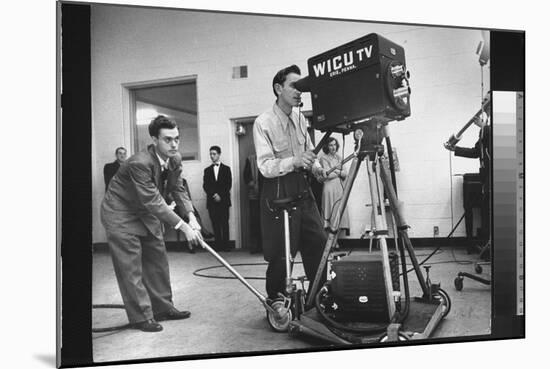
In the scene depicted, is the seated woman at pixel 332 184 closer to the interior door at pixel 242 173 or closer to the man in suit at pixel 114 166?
the interior door at pixel 242 173

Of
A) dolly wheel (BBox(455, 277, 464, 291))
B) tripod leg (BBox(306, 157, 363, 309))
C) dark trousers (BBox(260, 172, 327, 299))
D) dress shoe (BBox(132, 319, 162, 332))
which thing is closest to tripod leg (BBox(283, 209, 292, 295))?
dark trousers (BBox(260, 172, 327, 299))

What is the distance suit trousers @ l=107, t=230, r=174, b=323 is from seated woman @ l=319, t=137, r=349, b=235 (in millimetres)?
870

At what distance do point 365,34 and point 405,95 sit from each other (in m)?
0.40

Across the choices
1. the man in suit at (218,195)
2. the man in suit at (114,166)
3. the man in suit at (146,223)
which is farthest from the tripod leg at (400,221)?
the man in suit at (114,166)

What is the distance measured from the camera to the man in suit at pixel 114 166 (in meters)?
2.85

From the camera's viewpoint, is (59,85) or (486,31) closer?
(59,85)

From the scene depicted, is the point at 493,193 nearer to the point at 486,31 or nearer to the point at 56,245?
the point at 486,31

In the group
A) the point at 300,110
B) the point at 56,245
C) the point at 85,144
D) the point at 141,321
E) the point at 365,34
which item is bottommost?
the point at 141,321

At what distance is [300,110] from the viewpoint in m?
3.08

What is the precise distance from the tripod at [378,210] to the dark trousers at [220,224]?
511 millimetres

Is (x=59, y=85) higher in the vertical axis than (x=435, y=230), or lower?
higher

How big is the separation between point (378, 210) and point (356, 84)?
0.67m

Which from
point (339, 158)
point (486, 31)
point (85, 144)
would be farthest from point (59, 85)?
point (486, 31)

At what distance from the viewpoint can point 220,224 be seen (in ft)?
9.98
